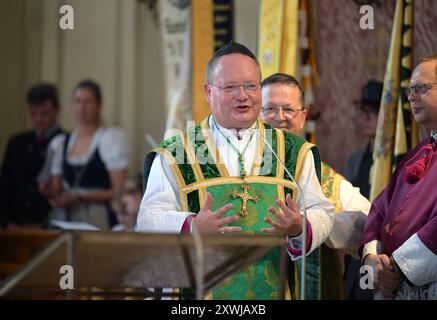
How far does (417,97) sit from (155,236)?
6.43 feet

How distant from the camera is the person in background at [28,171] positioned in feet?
27.3

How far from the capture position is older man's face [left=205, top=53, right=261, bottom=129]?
4.33 m

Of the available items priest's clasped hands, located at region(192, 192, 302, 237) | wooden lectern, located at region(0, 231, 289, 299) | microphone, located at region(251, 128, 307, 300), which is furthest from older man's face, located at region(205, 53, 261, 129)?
wooden lectern, located at region(0, 231, 289, 299)

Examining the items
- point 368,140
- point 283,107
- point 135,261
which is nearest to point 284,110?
point 283,107

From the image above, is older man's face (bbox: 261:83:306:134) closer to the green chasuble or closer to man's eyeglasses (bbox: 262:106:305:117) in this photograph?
man's eyeglasses (bbox: 262:106:305:117)

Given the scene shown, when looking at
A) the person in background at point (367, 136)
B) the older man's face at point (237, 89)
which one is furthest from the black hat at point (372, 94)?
the older man's face at point (237, 89)

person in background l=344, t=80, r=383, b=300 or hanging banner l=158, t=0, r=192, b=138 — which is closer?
person in background l=344, t=80, r=383, b=300

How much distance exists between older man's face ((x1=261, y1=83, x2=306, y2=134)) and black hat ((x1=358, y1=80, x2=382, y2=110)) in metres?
1.47

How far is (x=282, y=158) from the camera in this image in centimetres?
450

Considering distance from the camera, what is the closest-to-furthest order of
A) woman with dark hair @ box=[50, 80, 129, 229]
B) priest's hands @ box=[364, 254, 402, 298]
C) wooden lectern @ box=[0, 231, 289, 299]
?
wooden lectern @ box=[0, 231, 289, 299] < priest's hands @ box=[364, 254, 402, 298] < woman with dark hair @ box=[50, 80, 129, 229]

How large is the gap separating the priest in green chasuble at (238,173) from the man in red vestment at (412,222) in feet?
1.10

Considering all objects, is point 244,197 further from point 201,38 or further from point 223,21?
point 223,21

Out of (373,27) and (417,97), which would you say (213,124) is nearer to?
(417,97)
